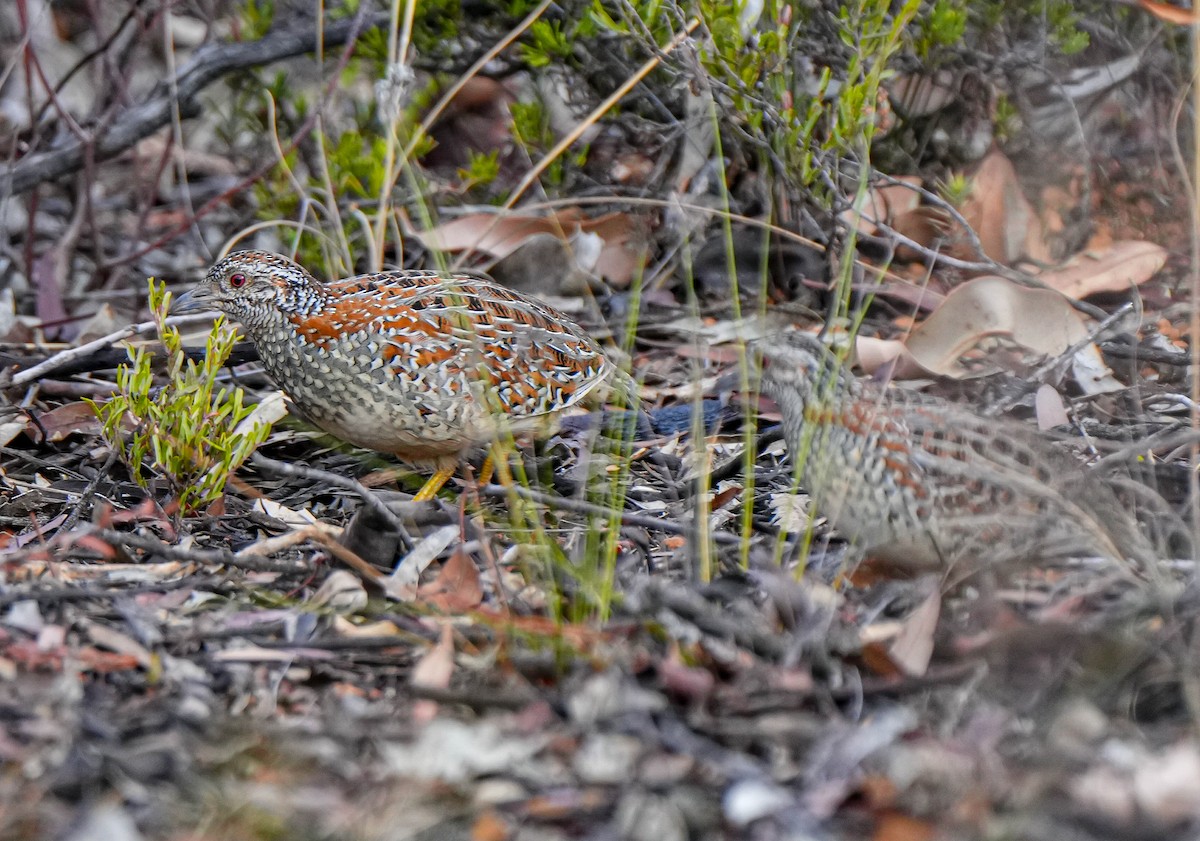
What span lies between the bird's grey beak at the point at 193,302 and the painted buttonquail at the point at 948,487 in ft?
7.57

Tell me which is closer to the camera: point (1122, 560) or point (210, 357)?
point (1122, 560)

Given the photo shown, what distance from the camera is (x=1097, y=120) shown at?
6.59 metres

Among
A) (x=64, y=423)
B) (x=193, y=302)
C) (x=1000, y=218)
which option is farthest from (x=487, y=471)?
(x=1000, y=218)

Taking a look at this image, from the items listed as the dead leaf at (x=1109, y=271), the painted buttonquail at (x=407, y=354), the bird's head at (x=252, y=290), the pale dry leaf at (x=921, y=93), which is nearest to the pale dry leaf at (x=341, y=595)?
the painted buttonquail at (x=407, y=354)

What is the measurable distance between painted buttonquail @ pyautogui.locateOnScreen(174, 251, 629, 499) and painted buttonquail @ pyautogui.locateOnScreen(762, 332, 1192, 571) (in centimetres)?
128

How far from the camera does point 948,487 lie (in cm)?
366

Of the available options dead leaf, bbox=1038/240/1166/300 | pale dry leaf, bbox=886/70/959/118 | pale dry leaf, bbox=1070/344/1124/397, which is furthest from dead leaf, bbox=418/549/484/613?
pale dry leaf, bbox=886/70/959/118

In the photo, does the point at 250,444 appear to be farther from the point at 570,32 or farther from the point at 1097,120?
the point at 1097,120

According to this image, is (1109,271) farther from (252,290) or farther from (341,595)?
(341,595)

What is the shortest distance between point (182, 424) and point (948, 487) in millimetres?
2287

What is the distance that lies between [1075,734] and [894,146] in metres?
3.94

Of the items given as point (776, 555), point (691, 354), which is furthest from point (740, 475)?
point (776, 555)

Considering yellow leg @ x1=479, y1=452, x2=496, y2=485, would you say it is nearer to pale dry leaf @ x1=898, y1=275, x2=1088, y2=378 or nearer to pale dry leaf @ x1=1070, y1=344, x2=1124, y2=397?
pale dry leaf @ x1=898, y1=275, x2=1088, y2=378

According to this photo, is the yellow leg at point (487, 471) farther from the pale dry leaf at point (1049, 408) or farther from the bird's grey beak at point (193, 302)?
the pale dry leaf at point (1049, 408)
